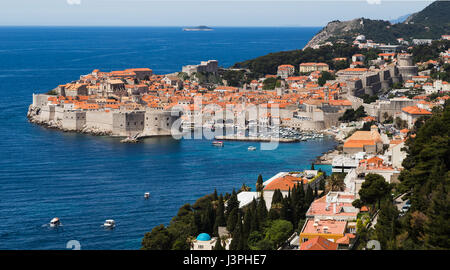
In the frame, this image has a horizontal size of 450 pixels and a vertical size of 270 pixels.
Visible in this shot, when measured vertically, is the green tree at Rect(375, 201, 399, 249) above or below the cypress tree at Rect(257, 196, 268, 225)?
above

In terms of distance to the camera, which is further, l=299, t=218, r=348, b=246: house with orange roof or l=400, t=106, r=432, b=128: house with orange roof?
l=400, t=106, r=432, b=128: house with orange roof

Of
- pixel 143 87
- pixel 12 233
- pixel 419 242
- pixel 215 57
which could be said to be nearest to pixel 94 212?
pixel 12 233

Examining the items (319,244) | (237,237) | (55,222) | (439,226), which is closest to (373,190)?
(237,237)

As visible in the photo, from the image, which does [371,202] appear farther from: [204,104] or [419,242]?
[204,104]

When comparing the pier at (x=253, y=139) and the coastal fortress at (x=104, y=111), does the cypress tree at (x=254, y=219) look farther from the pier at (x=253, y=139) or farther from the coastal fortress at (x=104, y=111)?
the coastal fortress at (x=104, y=111)

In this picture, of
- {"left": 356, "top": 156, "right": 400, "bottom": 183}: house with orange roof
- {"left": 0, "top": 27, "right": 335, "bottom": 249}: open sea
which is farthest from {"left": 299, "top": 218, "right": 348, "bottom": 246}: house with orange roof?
{"left": 0, "top": 27, "right": 335, "bottom": 249}: open sea

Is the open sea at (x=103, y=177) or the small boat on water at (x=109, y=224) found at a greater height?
the small boat on water at (x=109, y=224)

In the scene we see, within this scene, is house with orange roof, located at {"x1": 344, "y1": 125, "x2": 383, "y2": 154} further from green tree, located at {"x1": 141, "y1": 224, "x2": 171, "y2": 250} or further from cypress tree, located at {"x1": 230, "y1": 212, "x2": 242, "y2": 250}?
green tree, located at {"x1": 141, "y1": 224, "x2": 171, "y2": 250}

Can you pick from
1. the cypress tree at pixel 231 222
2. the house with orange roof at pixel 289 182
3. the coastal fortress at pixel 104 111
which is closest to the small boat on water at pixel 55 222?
the cypress tree at pixel 231 222

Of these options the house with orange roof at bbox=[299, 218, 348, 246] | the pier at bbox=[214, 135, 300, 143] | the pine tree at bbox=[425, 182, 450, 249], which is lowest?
the pier at bbox=[214, 135, 300, 143]
